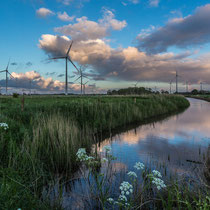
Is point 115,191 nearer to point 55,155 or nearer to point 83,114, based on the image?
point 55,155

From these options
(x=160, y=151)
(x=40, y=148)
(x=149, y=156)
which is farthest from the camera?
(x=160, y=151)

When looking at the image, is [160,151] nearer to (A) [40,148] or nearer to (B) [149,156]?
(B) [149,156]

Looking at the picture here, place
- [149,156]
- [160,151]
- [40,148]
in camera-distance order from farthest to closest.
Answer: [160,151] → [149,156] → [40,148]

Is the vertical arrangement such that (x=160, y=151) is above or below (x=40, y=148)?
below

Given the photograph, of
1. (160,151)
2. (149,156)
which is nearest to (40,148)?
(149,156)

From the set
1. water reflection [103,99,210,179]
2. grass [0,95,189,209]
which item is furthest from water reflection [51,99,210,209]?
grass [0,95,189,209]

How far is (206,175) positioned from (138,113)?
45.7 feet

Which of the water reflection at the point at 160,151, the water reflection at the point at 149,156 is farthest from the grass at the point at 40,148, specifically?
the water reflection at the point at 160,151

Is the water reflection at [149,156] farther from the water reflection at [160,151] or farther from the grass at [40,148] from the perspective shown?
the grass at [40,148]

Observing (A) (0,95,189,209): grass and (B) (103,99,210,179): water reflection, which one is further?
(B) (103,99,210,179): water reflection

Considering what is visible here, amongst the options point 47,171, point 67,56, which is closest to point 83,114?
point 47,171

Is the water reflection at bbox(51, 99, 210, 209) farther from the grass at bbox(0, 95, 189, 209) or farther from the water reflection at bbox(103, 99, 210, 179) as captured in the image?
the grass at bbox(0, 95, 189, 209)

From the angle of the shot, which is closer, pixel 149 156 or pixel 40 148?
pixel 40 148

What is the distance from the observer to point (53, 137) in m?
7.21
